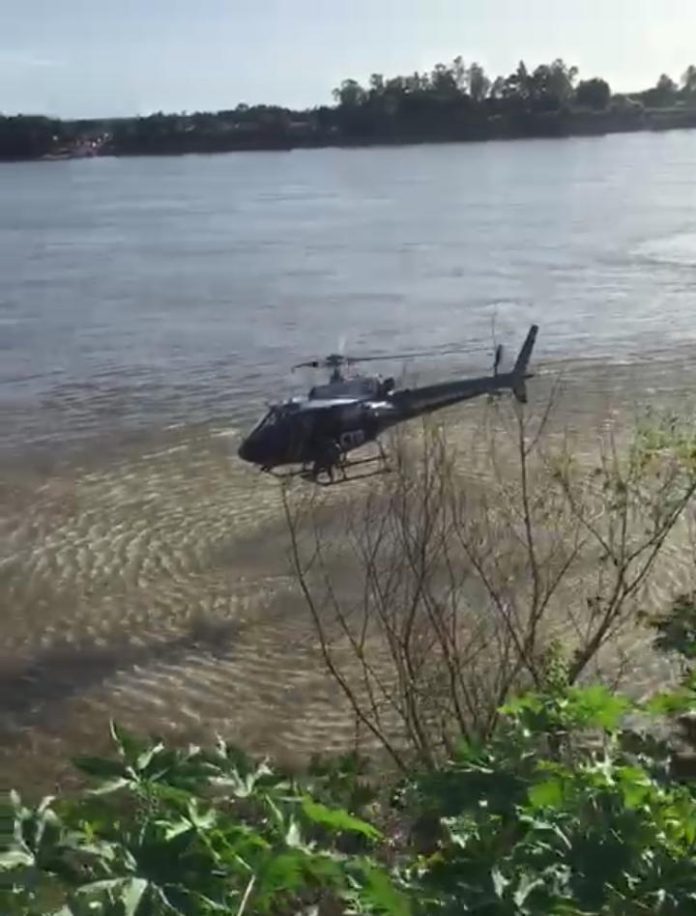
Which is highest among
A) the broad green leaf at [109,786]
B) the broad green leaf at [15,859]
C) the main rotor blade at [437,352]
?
the broad green leaf at [15,859]

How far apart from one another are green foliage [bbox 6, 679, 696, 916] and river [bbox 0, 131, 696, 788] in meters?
9.02

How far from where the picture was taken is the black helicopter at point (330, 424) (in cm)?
1775

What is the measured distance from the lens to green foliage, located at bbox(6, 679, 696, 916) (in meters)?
1.76

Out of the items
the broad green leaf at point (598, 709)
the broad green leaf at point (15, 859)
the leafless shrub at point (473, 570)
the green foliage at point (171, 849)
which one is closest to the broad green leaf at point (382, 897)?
the green foliage at point (171, 849)

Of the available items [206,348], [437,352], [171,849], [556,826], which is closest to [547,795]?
[556,826]

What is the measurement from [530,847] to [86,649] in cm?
1148

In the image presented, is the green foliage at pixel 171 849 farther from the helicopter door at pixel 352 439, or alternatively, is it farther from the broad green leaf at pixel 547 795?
the helicopter door at pixel 352 439

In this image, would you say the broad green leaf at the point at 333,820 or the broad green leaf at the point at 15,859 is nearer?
the broad green leaf at the point at 15,859

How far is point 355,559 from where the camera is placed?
15000mm

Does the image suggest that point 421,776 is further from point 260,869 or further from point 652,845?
point 260,869

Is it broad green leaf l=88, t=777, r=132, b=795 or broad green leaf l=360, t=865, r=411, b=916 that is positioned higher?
broad green leaf l=88, t=777, r=132, b=795

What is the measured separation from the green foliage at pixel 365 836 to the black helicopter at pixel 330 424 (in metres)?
15.3

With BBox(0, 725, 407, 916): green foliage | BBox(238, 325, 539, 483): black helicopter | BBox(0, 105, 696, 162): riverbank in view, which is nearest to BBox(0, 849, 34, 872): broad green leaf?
BBox(0, 725, 407, 916): green foliage

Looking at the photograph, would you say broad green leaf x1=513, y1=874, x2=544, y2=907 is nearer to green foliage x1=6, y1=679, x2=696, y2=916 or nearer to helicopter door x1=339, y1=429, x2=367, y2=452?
green foliage x1=6, y1=679, x2=696, y2=916
